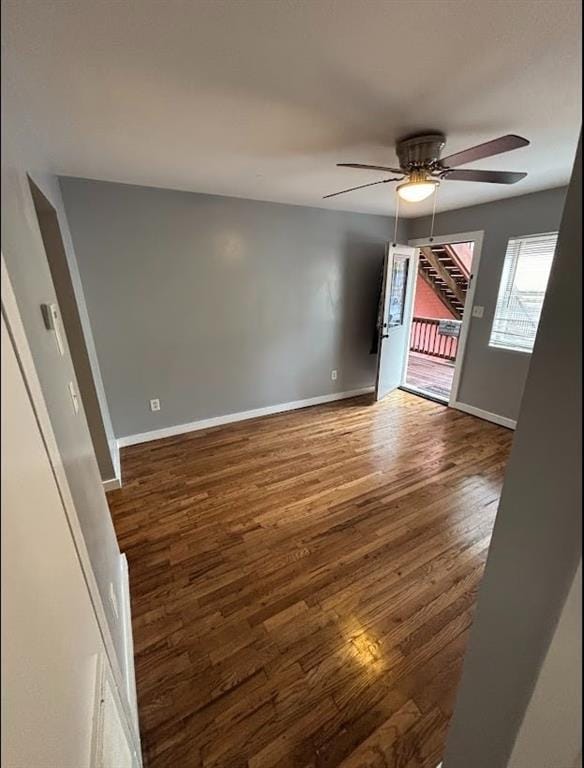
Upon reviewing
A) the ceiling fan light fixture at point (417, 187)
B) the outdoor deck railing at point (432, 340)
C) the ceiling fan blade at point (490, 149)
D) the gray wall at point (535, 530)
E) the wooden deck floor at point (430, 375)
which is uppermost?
the ceiling fan blade at point (490, 149)

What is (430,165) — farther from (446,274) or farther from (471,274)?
(446,274)

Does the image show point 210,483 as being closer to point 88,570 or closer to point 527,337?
point 88,570

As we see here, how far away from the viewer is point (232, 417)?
3631 mm

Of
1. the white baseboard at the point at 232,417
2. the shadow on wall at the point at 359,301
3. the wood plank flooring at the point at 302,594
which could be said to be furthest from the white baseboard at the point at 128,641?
the shadow on wall at the point at 359,301

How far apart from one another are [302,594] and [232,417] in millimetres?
2239

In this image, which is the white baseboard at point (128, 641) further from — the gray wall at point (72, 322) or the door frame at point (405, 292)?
the door frame at point (405, 292)

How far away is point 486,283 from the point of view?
3.48 meters

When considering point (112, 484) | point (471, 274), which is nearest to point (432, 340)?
point (471, 274)

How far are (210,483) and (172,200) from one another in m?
2.43

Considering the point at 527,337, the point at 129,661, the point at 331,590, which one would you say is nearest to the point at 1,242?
the point at 129,661

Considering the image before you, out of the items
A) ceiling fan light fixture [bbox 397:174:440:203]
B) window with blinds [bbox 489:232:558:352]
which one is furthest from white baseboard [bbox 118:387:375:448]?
ceiling fan light fixture [bbox 397:174:440:203]

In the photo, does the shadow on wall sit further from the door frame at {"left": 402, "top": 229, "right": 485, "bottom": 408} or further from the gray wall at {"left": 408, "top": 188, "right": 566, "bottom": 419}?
the gray wall at {"left": 408, "top": 188, "right": 566, "bottom": 419}

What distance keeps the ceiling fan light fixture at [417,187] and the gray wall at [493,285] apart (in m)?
1.72

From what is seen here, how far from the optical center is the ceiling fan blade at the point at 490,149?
54.7 inches
